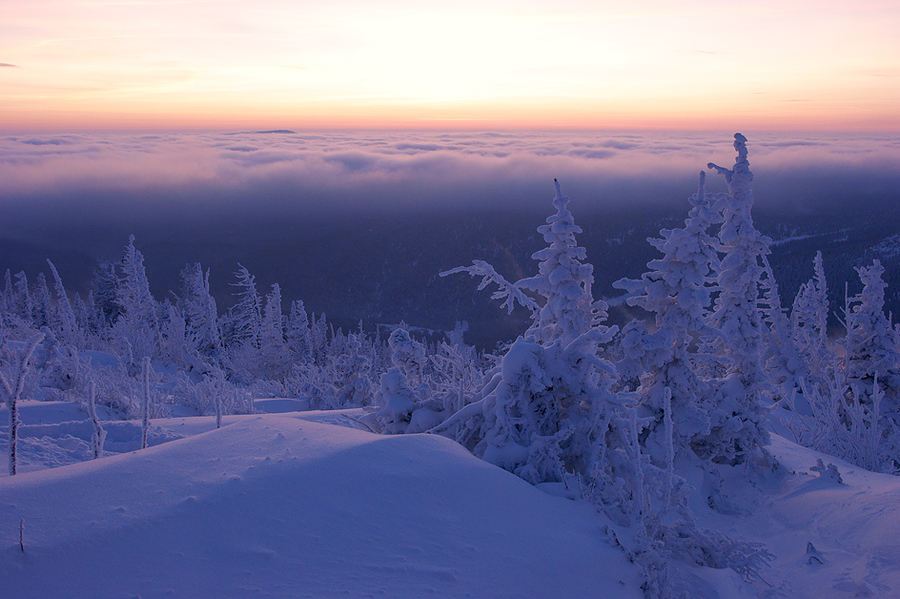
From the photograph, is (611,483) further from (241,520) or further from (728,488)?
(728,488)

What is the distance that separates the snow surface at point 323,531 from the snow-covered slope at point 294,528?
0.01 meters

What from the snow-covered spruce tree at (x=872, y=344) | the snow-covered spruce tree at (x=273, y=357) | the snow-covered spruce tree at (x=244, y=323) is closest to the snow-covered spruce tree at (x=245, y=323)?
the snow-covered spruce tree at (x=244, y=323)

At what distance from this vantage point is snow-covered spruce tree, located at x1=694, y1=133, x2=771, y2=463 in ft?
37.4

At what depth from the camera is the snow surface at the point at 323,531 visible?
3.26 metres

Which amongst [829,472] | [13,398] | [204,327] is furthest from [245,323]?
[829,472]

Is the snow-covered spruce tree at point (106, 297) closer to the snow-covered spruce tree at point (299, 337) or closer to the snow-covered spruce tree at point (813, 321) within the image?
the snow-covered spruce tree at point (299, 337)

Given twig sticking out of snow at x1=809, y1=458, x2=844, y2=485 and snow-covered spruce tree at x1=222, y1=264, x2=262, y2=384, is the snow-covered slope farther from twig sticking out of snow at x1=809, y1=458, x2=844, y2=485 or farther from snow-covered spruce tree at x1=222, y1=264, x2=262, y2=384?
snow-covered spruce tree at x1=222, y1=264, x2=262, y2=384

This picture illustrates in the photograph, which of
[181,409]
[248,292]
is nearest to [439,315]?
[248,292]

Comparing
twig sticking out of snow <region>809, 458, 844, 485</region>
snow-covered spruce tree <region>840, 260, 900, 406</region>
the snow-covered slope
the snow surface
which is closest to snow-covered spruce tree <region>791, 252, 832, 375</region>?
snow-covered spruce tree <region>840, 260, 900, 406</region>

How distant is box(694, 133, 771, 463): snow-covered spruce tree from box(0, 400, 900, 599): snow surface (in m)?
4.79

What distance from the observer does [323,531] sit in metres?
3.91

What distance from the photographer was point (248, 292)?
39.7m

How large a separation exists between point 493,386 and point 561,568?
380 centimetres

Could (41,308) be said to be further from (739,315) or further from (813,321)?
(813,321)
